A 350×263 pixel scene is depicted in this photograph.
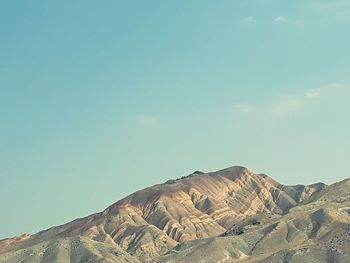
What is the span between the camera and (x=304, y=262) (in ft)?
653

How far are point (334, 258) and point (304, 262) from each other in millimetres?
9462

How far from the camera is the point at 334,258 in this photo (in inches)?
7795
